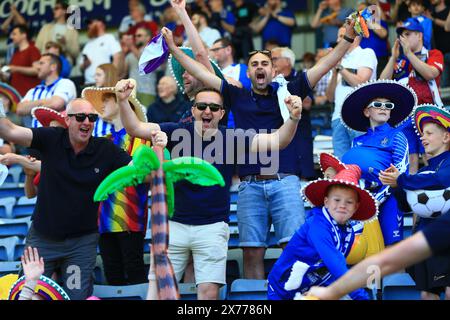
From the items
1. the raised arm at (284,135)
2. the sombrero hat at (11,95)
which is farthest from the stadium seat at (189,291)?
the sombrero hat at (11,95)

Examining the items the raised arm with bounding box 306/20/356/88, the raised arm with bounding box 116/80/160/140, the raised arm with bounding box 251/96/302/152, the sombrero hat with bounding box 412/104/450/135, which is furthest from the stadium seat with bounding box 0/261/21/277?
the sombrero hat with bounding box 412/104/450/135

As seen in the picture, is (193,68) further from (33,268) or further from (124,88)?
(33,268)

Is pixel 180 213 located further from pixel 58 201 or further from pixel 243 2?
pixel 243 2

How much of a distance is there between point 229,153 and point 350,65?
2.49 m

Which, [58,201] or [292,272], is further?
[58,201]

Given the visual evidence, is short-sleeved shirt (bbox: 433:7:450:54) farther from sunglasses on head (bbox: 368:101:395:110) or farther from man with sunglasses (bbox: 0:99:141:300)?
man with sunglasses (bbox: 0:99:141:300)

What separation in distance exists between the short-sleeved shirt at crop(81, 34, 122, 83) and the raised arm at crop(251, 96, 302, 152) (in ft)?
17.0

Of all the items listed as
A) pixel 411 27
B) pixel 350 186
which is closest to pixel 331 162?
pixel 350 186

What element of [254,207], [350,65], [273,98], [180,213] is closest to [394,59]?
[350,65]

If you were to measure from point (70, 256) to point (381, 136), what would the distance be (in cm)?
239

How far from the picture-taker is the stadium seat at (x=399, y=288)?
21.4ft

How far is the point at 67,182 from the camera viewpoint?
6.59 m

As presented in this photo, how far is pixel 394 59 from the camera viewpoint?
8.68 meters

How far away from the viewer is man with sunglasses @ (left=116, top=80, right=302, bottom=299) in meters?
6.48
